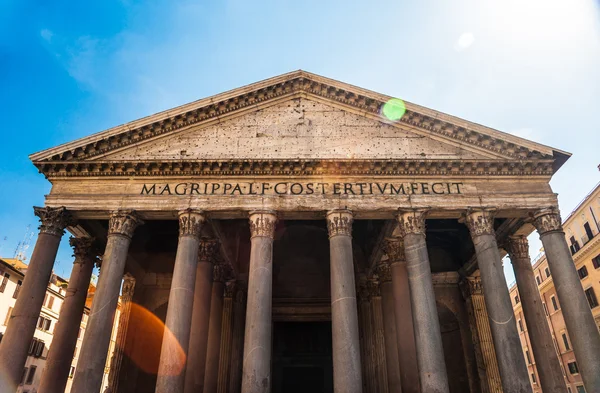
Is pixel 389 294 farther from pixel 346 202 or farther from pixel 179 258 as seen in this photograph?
pixel 179 258

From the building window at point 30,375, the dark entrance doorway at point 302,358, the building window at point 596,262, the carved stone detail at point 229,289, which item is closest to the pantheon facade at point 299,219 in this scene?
the carved stone detail at point 229,289

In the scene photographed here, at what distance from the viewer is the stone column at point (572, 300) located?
410 inches

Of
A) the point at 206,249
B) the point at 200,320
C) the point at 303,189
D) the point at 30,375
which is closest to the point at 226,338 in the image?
the point at 200,320

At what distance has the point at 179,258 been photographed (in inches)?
463

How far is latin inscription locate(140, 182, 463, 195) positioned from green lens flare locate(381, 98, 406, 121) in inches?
95.9

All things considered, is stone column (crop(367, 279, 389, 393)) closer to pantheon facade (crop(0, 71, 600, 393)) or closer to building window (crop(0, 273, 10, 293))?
pantheon facade (crop(0, 71, 600, 393))

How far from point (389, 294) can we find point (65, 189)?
11066 millimetres

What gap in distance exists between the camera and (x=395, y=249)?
1400 cm

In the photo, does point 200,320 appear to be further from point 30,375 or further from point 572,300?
point 30,375

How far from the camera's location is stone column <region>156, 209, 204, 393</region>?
10297 millimetres

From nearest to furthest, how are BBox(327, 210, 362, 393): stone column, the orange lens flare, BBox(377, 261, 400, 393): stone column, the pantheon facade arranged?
BBox(327, 210, 362, 393): stone column, the pantheon facade, BBox(377, 261, 400, 393): stone column, the orange lens flare

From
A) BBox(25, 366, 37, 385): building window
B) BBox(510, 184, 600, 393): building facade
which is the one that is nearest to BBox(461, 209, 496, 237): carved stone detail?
BBox(510, 184, 600, 393): building facade

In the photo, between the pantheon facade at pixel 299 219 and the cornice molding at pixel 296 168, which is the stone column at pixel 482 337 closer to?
the pantheon facade at pixel 299 219

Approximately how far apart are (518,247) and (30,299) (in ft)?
47.2
